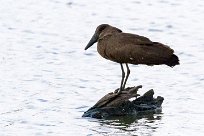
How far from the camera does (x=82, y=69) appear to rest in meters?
17.2

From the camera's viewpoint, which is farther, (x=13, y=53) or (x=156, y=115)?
(x=13, y=53)

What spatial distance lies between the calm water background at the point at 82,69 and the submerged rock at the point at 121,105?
0.54ft

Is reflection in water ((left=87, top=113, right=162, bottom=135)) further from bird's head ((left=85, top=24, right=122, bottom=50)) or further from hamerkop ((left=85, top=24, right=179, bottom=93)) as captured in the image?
bird's head ((left=85, top=24, right=122, bottom=50))

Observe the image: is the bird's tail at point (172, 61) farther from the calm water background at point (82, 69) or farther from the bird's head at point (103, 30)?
the bird's head at point (103, 30)

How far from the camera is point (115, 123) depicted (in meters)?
13.4

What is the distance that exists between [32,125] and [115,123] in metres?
1.29

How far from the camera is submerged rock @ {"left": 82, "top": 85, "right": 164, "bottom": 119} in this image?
13.6 metres

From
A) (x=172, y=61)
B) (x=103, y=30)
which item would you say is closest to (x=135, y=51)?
(x=172, y=61)

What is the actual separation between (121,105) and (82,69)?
3.54 meters

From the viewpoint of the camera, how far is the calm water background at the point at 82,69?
1335 cm

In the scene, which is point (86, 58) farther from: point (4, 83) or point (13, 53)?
point (4, 83)

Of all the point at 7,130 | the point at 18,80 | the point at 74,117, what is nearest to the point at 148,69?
the point at 18,80

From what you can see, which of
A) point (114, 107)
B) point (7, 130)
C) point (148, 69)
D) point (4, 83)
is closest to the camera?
point (7, 130)

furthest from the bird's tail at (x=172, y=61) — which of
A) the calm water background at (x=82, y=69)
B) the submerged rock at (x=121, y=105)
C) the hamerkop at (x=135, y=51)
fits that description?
the calm water background at (x=82, y=69)
